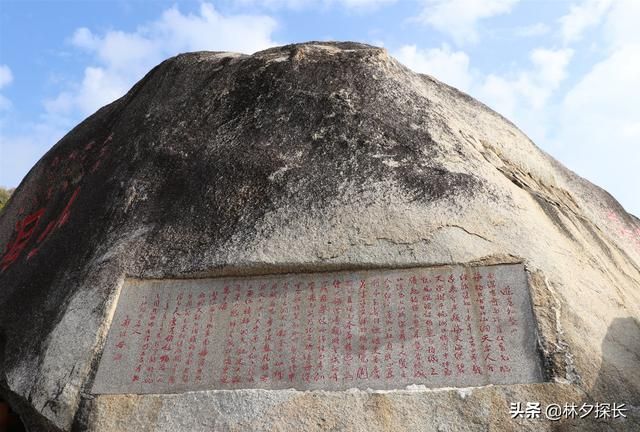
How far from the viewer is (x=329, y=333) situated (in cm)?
388

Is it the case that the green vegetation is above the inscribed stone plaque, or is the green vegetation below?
above

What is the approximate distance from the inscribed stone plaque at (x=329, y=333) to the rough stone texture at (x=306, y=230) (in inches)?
3.8

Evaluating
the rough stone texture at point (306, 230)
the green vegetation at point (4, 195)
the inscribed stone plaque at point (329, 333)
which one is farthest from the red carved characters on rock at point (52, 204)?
the green vegetation at point (4, 195)

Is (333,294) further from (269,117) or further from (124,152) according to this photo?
(124,152)

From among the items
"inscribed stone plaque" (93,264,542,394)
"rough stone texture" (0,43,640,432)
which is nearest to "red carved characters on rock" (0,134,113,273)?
"rough stone texture" (0,43,640,432)

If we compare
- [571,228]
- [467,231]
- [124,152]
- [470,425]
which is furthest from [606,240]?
[124,152]

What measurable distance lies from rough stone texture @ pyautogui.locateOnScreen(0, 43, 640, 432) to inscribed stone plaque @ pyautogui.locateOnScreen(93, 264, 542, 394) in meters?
0.10

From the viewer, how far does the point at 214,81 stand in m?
5.54

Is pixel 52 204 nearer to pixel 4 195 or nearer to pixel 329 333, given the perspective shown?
pixel 329 333

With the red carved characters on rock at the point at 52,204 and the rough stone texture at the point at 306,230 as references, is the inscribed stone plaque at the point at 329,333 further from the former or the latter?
the red carved characters on rock at the point at 52,204

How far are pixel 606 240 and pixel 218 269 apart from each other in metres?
3.56

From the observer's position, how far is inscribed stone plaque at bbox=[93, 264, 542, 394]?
12.0ft

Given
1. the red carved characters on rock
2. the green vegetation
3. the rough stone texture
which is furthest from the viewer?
the green vegetation

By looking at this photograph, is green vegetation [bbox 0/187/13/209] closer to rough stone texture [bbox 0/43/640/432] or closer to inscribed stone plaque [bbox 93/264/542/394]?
rough stone texture [bbox 0/43/640/432]
